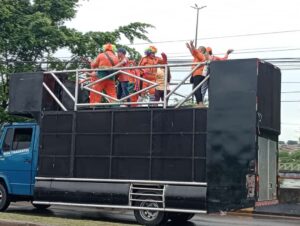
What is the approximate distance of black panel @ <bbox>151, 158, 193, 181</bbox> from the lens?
10086 mm

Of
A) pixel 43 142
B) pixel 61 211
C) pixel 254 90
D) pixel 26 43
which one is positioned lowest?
pixel 61 211

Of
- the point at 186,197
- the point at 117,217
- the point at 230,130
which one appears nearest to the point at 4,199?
the point at 117,217

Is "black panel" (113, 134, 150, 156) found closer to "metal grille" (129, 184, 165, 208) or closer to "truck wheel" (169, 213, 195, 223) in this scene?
"metal grille" (129, 184, 165, 208)

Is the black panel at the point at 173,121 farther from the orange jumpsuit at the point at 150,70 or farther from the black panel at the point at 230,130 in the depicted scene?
the orange jumpsuit at the point at 150,70

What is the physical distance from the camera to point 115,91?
38.1 feet

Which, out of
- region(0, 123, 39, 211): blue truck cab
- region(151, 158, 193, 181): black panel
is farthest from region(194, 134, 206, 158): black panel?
region(0, 123, 39, 211): blue truck cab

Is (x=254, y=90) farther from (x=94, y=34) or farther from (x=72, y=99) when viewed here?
(x=94, y=34)

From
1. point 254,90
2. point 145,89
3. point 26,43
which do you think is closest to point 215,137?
point 254,90

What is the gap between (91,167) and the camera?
36.3ft

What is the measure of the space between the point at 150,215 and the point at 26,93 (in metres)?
3.95

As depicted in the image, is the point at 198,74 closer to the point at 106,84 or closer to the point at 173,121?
the point at 173,121

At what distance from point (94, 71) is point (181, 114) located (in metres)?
2.26

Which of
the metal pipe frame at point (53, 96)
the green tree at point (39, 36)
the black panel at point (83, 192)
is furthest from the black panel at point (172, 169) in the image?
the green tree at point (39, 36)

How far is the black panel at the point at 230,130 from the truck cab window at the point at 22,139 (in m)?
4.53
